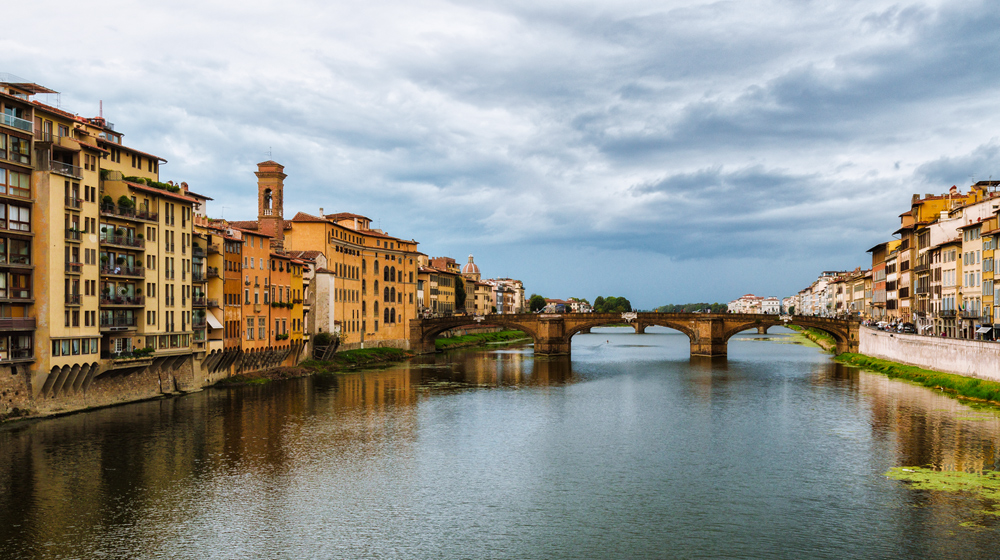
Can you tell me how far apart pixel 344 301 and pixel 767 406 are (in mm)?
55695

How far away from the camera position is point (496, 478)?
110 feet

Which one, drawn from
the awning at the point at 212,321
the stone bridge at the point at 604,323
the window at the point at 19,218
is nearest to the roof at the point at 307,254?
the awning at the point at 212,321

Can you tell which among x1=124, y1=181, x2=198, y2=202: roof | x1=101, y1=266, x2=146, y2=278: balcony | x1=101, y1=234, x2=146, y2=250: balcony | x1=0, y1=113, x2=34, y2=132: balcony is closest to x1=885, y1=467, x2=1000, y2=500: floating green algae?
x1=101, y1=266, x2=146, y2=278: balcony

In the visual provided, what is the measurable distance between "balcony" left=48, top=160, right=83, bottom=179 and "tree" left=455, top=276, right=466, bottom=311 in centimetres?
12174

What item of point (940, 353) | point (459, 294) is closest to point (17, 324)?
point (940, 353)

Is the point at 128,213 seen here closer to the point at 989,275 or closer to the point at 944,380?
the point at 944,380

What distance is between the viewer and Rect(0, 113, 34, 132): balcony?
4200cm

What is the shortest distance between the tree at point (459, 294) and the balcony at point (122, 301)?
115306 millimetres

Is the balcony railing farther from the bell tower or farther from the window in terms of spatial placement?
the bell tower

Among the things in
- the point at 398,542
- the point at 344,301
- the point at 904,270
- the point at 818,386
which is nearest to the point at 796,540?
the point at 398,542

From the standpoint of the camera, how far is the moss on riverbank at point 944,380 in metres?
52.3

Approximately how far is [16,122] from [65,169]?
3785 millimetres

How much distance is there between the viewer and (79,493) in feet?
98.8

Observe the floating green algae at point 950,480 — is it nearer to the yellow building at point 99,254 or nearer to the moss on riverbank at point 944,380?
the moss on riverbank at point 944,380
